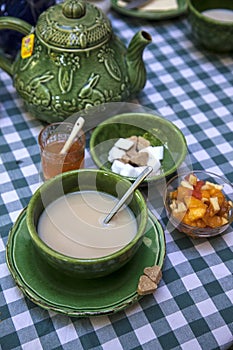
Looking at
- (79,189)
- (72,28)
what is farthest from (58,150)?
(72,28)

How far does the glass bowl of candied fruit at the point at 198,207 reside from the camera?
0.95m

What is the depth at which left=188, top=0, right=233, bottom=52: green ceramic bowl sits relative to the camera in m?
1.36

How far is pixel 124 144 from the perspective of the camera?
1.10 metres

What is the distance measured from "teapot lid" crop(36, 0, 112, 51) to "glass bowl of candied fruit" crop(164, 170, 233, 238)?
0.35 metres

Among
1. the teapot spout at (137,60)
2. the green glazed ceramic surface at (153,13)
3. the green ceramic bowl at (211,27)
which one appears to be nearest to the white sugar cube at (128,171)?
the teapot spout at (137,60)

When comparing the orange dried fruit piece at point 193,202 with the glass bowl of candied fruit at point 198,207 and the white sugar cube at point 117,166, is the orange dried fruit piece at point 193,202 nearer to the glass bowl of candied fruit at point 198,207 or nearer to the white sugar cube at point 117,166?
the glass bowl of candied fruit at point 198,207

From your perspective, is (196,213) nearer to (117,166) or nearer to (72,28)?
(117,166)

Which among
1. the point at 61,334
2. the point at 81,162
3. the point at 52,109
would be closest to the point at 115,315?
the point at 61,334

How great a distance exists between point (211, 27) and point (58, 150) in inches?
23.1

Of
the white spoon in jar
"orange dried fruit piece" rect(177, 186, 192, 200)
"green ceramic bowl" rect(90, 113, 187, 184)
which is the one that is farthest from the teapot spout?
"orange dried fruit piece" rect(177, 186, 192, 200)

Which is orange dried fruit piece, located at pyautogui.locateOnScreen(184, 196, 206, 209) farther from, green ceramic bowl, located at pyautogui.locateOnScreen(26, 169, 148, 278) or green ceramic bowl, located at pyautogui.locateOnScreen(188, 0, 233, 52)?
green ceramic bowl, located at pyautogui.locateOnScreen(188, 0, 233, 52)

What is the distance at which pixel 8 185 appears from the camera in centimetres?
108

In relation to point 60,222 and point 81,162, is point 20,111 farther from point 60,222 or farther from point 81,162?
point 60,222

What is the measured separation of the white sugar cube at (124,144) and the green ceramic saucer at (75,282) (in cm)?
23
